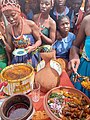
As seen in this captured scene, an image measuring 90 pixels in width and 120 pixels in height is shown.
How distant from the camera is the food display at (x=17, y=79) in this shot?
117 centimetres

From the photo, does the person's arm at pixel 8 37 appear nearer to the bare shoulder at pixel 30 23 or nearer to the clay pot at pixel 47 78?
the bare shoulder at pixel 30 23

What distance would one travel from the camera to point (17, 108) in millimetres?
1001

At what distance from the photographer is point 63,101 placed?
110 cm

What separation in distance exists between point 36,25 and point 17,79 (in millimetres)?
1019

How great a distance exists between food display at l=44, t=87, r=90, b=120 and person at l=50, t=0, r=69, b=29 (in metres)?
1.22

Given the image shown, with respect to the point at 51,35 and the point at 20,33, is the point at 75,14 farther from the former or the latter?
the point at 20,33

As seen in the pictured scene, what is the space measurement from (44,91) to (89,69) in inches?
19.9

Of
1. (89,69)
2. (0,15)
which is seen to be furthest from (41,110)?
(0,15)

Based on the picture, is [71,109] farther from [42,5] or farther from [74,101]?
[42,5]

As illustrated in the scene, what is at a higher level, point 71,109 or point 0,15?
point 0,15

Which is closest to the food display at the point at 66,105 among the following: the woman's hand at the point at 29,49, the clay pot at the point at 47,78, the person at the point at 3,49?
the clay pot at the point at 47,78

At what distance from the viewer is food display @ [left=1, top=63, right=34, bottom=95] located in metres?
1.17

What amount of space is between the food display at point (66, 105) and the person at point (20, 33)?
0.86 meters

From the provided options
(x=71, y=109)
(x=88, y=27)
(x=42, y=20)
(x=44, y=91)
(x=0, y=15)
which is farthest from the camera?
(x=42, y=20)
